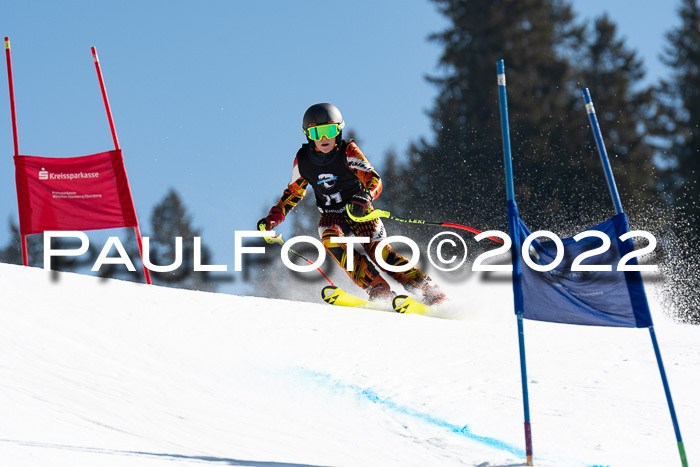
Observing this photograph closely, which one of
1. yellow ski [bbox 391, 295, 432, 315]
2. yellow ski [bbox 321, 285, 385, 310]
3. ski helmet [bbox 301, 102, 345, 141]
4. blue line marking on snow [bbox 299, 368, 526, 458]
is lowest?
blue line marking on snow [bbox 299, 368, 526, 458]

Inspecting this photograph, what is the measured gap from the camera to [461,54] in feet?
84.4

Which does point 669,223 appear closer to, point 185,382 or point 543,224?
point 543,224

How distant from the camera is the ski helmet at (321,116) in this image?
7.28m

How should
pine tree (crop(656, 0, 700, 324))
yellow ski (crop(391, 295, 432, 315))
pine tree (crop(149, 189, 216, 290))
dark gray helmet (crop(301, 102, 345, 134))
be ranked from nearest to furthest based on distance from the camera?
dark gray helmet (crop(301, 102, 345, 134))
yellow ski (crop(391, 295, 432, 315))
pine tree (crop(656, 0, 700, 324))
pine tree (crop(149, 189, 216, 290))

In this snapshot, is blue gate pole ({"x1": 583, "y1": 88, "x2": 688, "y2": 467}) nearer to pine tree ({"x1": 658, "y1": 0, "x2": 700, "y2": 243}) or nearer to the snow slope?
the snow slope

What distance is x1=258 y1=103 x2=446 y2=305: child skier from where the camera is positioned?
7.36 m

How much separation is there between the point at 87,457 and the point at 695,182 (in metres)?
22.5

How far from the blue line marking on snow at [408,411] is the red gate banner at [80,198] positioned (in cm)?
517

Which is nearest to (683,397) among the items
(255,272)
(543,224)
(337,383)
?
(337,383)

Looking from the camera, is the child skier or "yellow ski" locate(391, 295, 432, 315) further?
"yellow ski" locate(391, 295, 432, 315)

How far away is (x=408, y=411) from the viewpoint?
189 inches

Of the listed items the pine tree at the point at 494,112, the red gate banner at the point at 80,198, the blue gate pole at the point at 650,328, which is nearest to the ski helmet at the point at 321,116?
the blue gate pole at the point at 650,328

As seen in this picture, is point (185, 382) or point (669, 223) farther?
point (669, 223)

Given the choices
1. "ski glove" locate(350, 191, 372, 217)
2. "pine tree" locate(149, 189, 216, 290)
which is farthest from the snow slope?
"pine tree" locate(149, 189, 216, 290)
